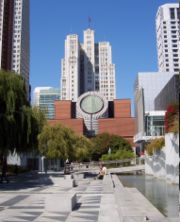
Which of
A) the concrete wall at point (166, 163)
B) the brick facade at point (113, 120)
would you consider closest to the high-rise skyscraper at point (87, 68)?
the brick facade at point (113, 120)

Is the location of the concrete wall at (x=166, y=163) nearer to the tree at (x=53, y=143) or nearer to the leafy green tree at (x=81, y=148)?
the leafy green tree at (x=81, y=148)

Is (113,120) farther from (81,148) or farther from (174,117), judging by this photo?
(174,117)

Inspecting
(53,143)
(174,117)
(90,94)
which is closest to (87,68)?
(90,94)

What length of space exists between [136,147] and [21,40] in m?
62.3

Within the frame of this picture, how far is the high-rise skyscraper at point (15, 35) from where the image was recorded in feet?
288

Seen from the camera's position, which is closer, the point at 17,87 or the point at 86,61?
the point at 17,87

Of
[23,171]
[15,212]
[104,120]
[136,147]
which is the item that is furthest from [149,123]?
[15,212]

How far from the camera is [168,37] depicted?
156500mm

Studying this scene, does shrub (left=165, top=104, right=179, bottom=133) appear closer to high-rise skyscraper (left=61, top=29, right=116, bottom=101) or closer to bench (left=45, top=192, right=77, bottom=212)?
bench (left=45, top=192, right=77, bottom=212)

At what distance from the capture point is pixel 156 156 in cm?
3797

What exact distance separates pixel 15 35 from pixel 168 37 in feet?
212

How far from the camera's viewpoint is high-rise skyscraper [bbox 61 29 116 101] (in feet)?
537

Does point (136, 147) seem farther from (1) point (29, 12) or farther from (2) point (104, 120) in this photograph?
(1) point (29, 12)

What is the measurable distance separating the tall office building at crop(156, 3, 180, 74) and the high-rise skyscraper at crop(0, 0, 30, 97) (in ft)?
188
